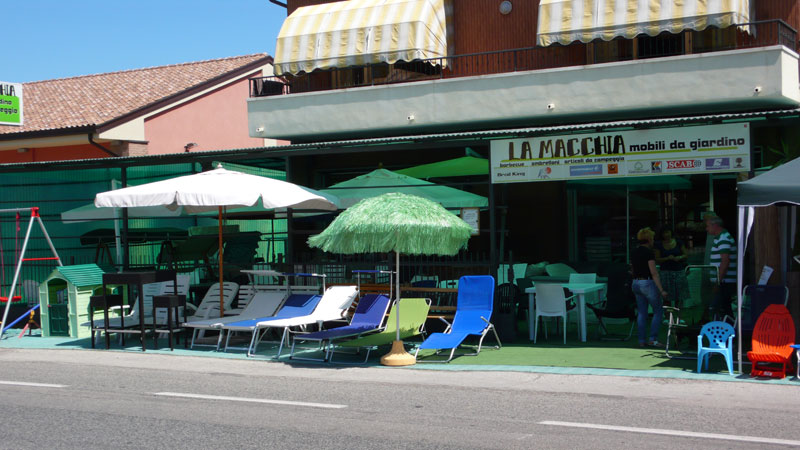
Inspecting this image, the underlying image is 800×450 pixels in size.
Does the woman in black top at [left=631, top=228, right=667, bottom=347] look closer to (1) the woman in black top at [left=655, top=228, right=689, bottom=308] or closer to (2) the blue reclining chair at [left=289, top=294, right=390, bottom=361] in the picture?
(1) the woman in black top at [left=655, top=228, right=689, bottom=308]

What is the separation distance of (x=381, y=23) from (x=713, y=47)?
714 centimetres

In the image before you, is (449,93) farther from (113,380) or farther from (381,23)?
(113,380)

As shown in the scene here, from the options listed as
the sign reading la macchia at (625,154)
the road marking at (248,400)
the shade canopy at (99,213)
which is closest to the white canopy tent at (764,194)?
the sign reading la macchia at (625,154)

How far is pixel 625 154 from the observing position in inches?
476

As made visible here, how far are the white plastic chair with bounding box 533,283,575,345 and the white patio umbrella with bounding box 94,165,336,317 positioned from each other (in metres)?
3.83

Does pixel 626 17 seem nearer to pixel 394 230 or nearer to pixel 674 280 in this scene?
pixel 674 280

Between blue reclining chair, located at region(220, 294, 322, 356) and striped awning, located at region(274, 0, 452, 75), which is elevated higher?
striped awning, located at region(274, 0, 452, 75)

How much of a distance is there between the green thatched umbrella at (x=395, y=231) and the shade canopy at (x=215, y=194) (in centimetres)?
177

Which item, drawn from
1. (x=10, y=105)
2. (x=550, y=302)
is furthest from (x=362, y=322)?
(x=10, y=105)

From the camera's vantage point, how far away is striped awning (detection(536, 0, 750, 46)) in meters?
15.6

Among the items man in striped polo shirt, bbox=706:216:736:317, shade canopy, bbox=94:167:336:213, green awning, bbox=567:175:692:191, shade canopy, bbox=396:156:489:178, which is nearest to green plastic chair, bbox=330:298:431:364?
shade canopy, bbox=94:167:336:213

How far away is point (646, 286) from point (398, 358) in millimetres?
3650

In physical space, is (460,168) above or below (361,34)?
below

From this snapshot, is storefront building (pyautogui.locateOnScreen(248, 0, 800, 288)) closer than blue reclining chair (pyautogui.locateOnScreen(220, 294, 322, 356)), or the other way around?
blue reclining chair (pyautogui.locateOnScreen(220, 294, 322, 356))
